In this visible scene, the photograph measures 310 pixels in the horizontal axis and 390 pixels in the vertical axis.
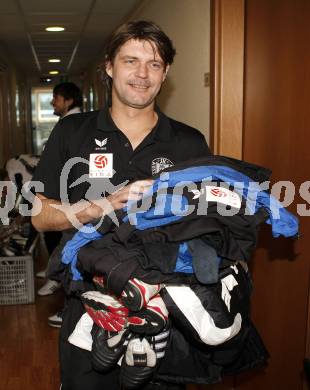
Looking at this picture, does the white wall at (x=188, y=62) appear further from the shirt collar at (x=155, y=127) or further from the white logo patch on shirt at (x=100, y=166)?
the white logo patch on shirt at (x=100, y=166)

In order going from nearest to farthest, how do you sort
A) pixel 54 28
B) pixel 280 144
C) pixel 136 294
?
pixel 136 294 < pixel 280 144 < pixel 54 28

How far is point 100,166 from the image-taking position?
61.6 inches

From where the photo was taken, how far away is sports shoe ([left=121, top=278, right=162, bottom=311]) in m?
1.19

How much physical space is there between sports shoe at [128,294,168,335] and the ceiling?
396cm

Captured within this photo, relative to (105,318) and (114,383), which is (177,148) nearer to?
(105,318)

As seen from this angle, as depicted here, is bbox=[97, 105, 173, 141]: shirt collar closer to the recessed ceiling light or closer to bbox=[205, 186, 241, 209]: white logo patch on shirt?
bbox=[205, 186, 241, 209]: white logo patch on shirt

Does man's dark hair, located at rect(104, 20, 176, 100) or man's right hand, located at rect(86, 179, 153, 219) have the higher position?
man's dark hair, located at rect(104, 20, 176, 100)

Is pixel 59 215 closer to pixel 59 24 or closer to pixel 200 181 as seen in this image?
pixel 200 181

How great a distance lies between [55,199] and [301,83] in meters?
1.32

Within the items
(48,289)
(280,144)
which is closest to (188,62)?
(280,144)

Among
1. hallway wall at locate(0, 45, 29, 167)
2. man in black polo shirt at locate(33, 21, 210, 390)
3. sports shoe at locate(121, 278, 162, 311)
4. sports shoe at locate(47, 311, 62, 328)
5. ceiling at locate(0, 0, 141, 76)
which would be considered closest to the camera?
sports shoe at locate(121, 278, 162, 311)

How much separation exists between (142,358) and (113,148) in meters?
0.66

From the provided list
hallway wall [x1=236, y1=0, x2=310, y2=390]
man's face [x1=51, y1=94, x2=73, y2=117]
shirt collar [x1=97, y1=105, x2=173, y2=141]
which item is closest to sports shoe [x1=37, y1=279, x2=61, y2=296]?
man's face [x1=51, y1=94, x2=73, y2=117]

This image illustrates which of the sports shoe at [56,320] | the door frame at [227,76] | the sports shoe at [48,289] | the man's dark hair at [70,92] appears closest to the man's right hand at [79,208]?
the door frame at [227,76]
